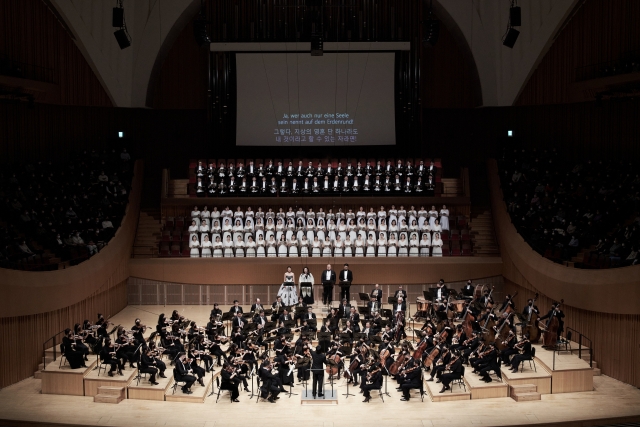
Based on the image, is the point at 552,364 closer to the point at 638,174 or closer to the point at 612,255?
the point at 612,255

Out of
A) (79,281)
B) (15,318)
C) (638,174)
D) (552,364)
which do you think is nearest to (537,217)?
(638,174)

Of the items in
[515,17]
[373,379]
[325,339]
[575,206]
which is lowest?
[373,379]

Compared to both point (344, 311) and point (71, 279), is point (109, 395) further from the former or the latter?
point (344, 311)

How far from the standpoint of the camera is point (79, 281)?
14.7 metres

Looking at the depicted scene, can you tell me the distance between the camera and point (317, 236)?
1748 cm

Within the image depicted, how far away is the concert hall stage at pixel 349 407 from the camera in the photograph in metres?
11.0

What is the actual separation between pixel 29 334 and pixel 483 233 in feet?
34.2

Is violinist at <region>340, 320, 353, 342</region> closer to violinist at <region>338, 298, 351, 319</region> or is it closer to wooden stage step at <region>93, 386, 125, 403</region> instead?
violinist at <region>338, 298, 351, 319</region>

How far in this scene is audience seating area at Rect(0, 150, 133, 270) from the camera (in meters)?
14.1

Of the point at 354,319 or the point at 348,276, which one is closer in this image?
the point at 354,319

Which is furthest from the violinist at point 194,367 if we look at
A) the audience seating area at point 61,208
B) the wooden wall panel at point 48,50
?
the wooden wall panel at point 48,50

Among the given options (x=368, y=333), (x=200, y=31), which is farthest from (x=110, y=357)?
(x=200, y=31)

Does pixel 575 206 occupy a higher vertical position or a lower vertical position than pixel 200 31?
lower

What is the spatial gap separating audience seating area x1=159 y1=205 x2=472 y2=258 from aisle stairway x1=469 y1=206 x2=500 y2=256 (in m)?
0.39
